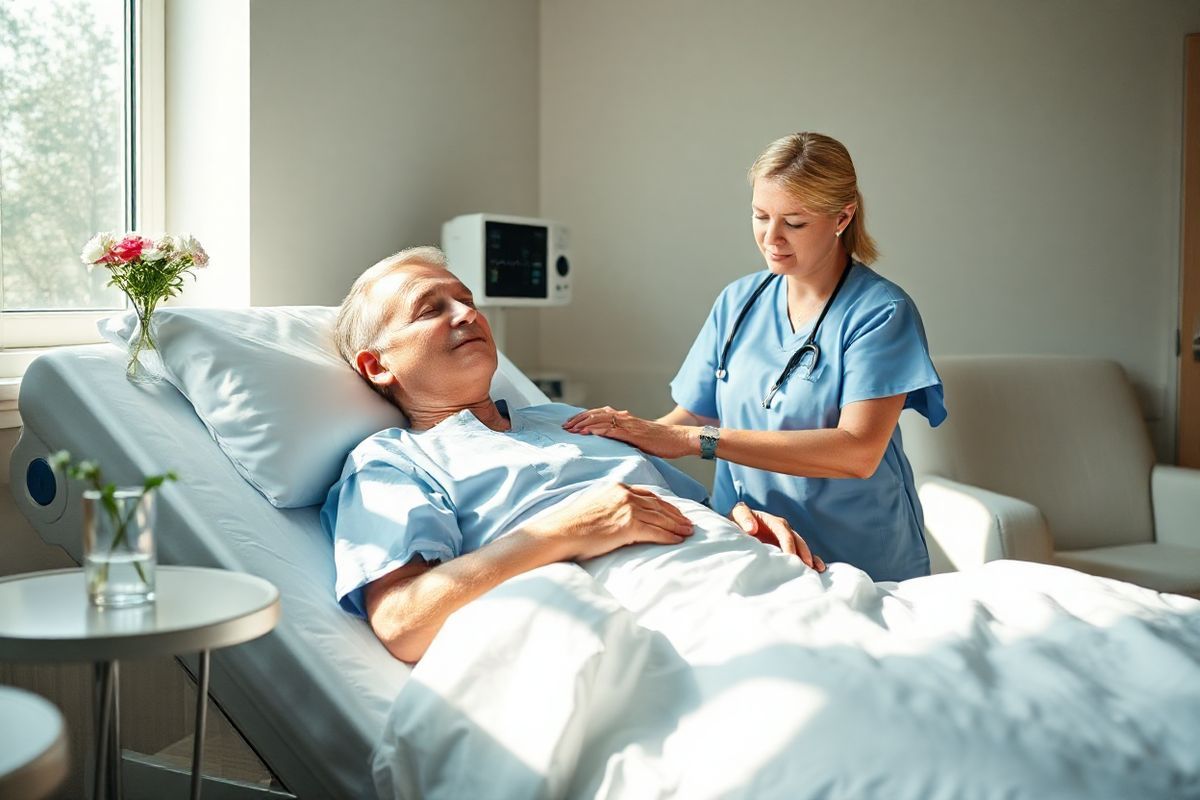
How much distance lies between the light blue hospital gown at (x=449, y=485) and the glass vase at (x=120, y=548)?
349 millimetres

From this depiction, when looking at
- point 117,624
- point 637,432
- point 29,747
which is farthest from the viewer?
point 637,432

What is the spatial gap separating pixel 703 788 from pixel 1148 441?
2531 millimetres

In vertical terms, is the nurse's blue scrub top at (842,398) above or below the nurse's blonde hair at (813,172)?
below

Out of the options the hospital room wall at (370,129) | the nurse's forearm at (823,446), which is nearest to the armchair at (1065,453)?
the nurse's forearm at (823,446)

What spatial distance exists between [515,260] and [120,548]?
1969mm

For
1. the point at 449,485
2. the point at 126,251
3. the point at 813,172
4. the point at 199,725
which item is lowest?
the point at 199,725

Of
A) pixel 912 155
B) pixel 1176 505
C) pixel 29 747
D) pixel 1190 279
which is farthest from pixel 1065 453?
pixel 29 747

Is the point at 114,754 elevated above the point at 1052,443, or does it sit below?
below

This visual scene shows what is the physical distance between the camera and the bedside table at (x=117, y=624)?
3.38ft

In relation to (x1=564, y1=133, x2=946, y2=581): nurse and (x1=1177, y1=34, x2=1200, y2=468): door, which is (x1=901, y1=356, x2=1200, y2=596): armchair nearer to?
(x1=1177, y1=34, x2=1200, y2=468): door

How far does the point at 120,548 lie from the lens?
1.14m

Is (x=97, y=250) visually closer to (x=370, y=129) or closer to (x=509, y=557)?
(x=509, y=557)

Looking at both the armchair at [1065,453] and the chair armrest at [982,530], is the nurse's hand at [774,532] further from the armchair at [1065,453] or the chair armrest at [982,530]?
the armchair at [1065,453]

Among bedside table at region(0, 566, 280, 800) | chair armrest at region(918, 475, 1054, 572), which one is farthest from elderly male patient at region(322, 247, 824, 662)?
chair armrest at region(918, 475, 1054, 572)
